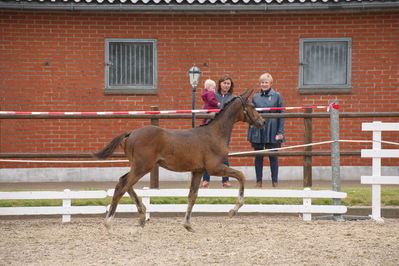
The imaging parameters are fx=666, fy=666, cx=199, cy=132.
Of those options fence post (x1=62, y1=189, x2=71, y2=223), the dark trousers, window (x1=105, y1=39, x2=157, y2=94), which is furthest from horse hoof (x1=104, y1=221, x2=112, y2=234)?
window (x1=105, y1=39, x2=157, y2=94)

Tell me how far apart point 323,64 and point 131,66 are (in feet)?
13.8

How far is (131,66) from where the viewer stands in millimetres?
14594

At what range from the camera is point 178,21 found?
567 inches

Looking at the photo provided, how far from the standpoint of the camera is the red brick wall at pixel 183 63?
562 inches

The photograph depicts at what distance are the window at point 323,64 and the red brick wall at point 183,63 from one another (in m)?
0.17

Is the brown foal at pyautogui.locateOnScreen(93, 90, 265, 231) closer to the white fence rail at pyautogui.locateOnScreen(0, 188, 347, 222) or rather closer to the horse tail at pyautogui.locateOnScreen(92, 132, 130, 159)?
the horse tail at pyautogui.locateOnScreen(92, 132, 130, 159)

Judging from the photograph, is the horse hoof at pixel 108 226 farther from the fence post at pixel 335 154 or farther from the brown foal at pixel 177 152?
the fence post at pixel 335 154

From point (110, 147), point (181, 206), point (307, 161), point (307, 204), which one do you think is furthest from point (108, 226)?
point (307, 161)

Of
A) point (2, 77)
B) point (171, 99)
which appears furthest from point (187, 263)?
point (2, 77)

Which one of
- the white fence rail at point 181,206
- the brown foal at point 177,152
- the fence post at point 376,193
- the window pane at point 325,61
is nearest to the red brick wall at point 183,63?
the window pane at point 325,61

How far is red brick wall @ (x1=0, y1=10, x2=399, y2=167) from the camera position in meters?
14.3

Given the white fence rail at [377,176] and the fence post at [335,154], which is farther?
the fence post at [335,154]

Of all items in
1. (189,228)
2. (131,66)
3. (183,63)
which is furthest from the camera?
(131,66)

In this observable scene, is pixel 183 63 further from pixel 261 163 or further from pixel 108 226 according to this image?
pixel 108 226
